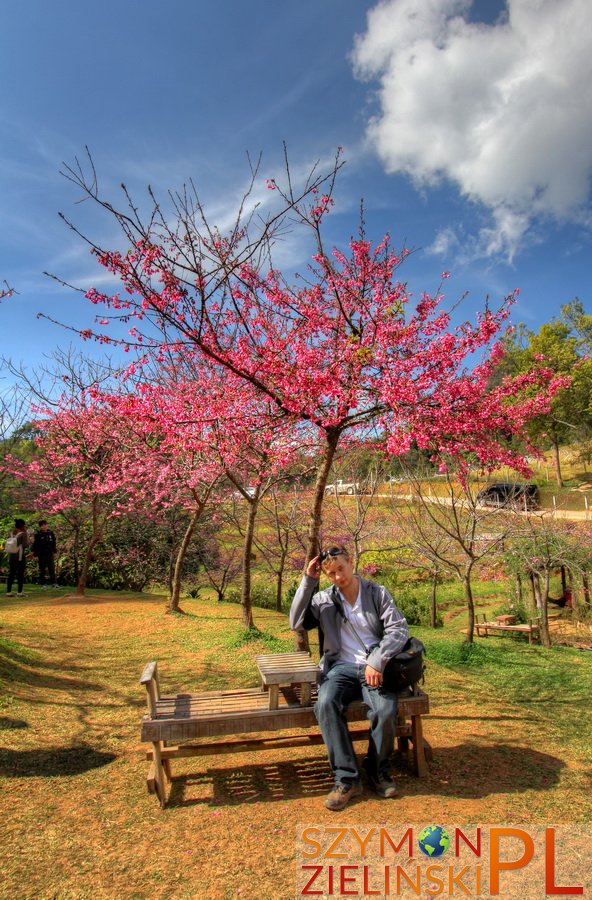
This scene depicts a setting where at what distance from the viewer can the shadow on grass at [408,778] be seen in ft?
11.5

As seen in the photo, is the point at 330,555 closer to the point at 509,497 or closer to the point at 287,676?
the point at 287,676

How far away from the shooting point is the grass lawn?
280cm

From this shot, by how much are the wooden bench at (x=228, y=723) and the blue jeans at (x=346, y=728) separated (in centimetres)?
11

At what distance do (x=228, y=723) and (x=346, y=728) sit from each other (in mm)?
735

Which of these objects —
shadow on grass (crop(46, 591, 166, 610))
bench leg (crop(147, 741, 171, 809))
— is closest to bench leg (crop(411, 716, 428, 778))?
bench leg (crop(147, 741, 171, 809))

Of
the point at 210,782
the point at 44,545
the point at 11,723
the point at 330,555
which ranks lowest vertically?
the point at 210,782

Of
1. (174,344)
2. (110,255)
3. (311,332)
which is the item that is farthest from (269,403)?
(110,255)

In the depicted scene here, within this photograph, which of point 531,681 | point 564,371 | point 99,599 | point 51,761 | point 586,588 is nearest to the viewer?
point 51,761

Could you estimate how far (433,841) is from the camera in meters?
2.82

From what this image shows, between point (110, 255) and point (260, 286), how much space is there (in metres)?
2.07

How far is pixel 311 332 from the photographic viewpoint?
19.4ft

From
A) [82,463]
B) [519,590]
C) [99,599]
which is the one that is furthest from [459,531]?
[82,463]

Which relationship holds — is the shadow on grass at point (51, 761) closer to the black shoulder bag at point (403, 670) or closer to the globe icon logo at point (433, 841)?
the black shoulder bag at point (403, 670)

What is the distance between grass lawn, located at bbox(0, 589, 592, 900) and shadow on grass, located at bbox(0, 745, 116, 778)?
1 centimetres
